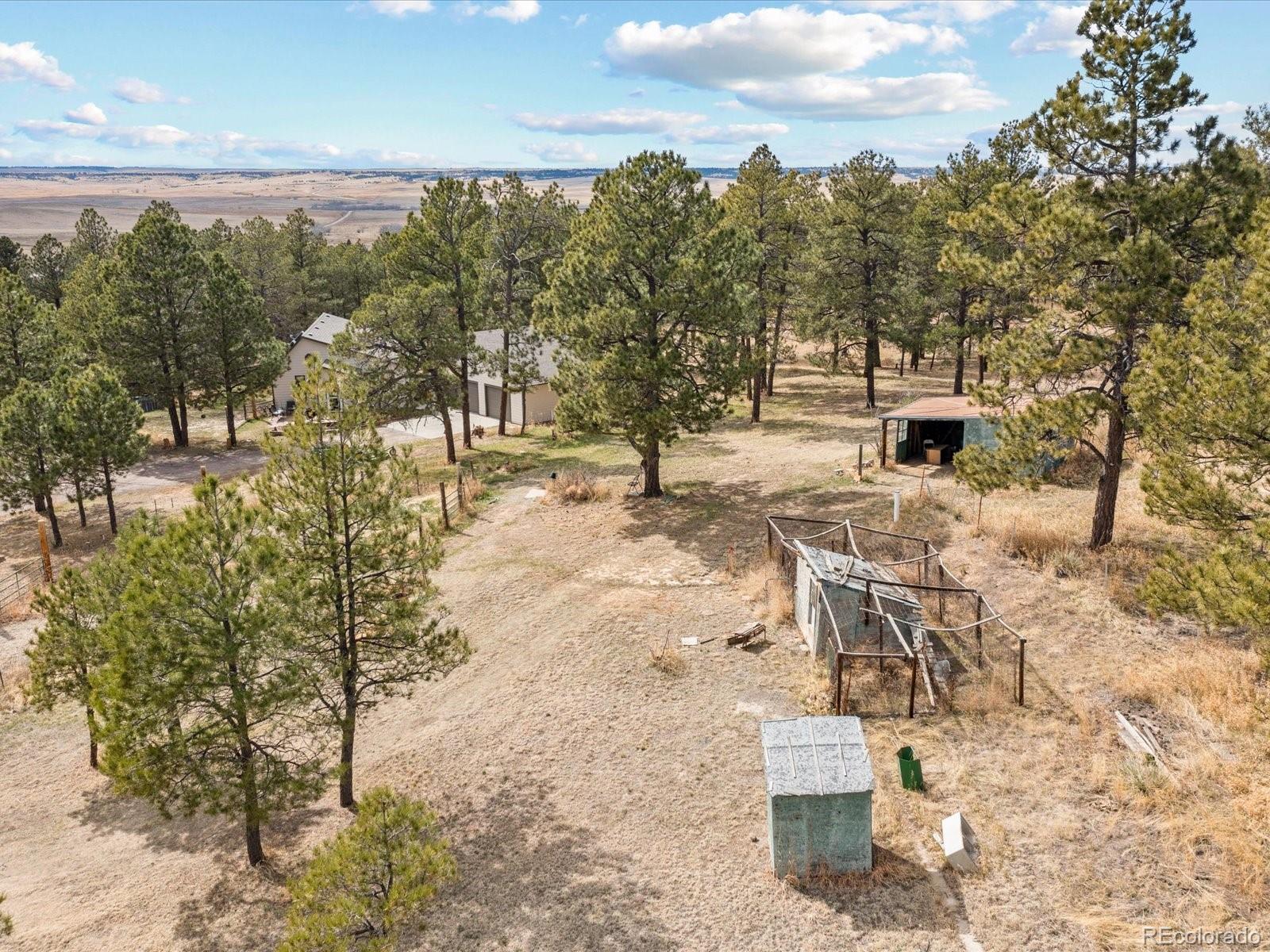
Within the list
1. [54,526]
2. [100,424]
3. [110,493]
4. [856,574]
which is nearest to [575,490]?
[856,574]

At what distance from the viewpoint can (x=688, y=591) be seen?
70.1 ft

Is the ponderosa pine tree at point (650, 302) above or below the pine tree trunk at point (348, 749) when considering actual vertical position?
above

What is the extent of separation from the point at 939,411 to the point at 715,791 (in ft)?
67.4

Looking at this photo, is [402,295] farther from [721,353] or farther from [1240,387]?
[1240,387]

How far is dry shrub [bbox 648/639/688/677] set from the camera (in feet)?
56.2

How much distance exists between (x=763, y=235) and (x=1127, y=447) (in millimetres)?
20352

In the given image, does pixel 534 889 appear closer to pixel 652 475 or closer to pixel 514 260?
pixel 652 475

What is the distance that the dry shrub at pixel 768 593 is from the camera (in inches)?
757

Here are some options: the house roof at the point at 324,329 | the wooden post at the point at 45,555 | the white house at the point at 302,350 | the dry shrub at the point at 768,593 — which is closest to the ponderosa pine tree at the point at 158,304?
the white house at the point at 302,350

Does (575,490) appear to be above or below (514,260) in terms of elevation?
below

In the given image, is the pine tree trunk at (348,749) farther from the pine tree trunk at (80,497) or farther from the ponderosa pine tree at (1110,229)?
the pine tree trunk at (80,497)

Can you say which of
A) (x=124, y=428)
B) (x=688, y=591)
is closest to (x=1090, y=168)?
(x=688, y=591)

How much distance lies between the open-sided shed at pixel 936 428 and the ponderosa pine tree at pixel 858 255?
910 cm

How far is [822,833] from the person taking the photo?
1115 cm
